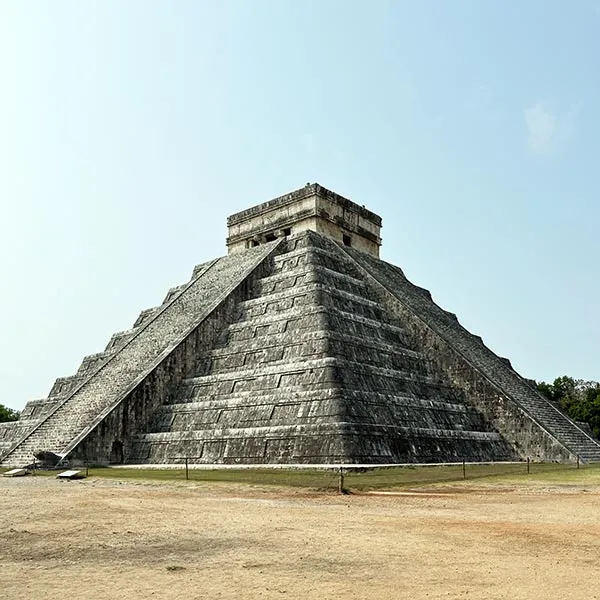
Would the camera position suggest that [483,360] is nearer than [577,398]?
Yes

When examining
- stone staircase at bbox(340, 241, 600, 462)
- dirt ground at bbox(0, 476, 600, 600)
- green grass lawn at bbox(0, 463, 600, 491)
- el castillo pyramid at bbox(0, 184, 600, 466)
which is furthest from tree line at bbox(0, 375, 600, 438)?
dirt ground at bbox(0, 476, 600, 600)

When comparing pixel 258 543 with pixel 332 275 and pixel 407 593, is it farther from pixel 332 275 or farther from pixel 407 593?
pixel 332 275

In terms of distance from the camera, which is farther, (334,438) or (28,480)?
(334,438)

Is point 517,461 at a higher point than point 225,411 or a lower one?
lower

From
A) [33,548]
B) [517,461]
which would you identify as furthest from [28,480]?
[517,461]

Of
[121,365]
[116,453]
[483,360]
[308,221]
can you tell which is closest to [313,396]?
[116,453]

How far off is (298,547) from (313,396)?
381 inches

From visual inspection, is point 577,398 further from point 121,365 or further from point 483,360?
point 121,365

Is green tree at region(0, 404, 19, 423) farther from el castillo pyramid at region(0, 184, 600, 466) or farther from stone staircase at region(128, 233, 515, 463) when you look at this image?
stone staircase at region(128, 233, 515, 463)

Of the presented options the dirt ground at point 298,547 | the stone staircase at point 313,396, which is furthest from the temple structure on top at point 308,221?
the dirt ground at point 298,547

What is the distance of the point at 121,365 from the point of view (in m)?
21.0

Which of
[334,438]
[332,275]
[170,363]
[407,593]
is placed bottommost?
[407,593]

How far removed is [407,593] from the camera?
454cm

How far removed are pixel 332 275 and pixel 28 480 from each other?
11.5 m
